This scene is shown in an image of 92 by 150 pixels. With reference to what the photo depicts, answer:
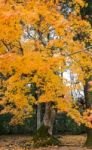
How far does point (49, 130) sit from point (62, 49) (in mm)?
5127

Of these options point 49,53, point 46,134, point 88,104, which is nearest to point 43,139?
point 46,134

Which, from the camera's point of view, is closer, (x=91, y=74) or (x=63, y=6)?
(x=91, y=74)

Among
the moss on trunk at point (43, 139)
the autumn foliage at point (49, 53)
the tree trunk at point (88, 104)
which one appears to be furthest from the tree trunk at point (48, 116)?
the autumn foliage at point (49, 53)

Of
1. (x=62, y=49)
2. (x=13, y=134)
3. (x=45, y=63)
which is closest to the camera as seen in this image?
(x=45, y=63)

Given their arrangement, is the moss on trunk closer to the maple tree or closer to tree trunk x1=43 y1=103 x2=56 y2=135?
tree trunk x1=43 y1=103 x2=56 y2=135

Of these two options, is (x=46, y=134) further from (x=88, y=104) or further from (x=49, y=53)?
(x=49, y=53)

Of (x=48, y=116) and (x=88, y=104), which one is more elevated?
(x=88, y=104)

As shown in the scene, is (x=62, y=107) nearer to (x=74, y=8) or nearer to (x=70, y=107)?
(x=70, y=107)

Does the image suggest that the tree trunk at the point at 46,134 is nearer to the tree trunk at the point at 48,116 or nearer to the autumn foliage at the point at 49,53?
the tree trunk at the point at 48,116

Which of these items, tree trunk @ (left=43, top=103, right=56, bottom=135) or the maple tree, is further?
tree trunk @ (left=43, top=103, right=56, bottom=135)

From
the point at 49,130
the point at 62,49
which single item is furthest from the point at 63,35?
the point at 49,130

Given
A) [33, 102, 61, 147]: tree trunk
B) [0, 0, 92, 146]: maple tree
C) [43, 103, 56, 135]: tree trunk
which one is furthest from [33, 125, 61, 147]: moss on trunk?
[0, 0, 92, 146]: maple tree

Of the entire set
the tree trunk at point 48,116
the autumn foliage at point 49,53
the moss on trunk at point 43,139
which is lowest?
the moss on trunk at point 43,139

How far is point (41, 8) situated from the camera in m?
17.3
